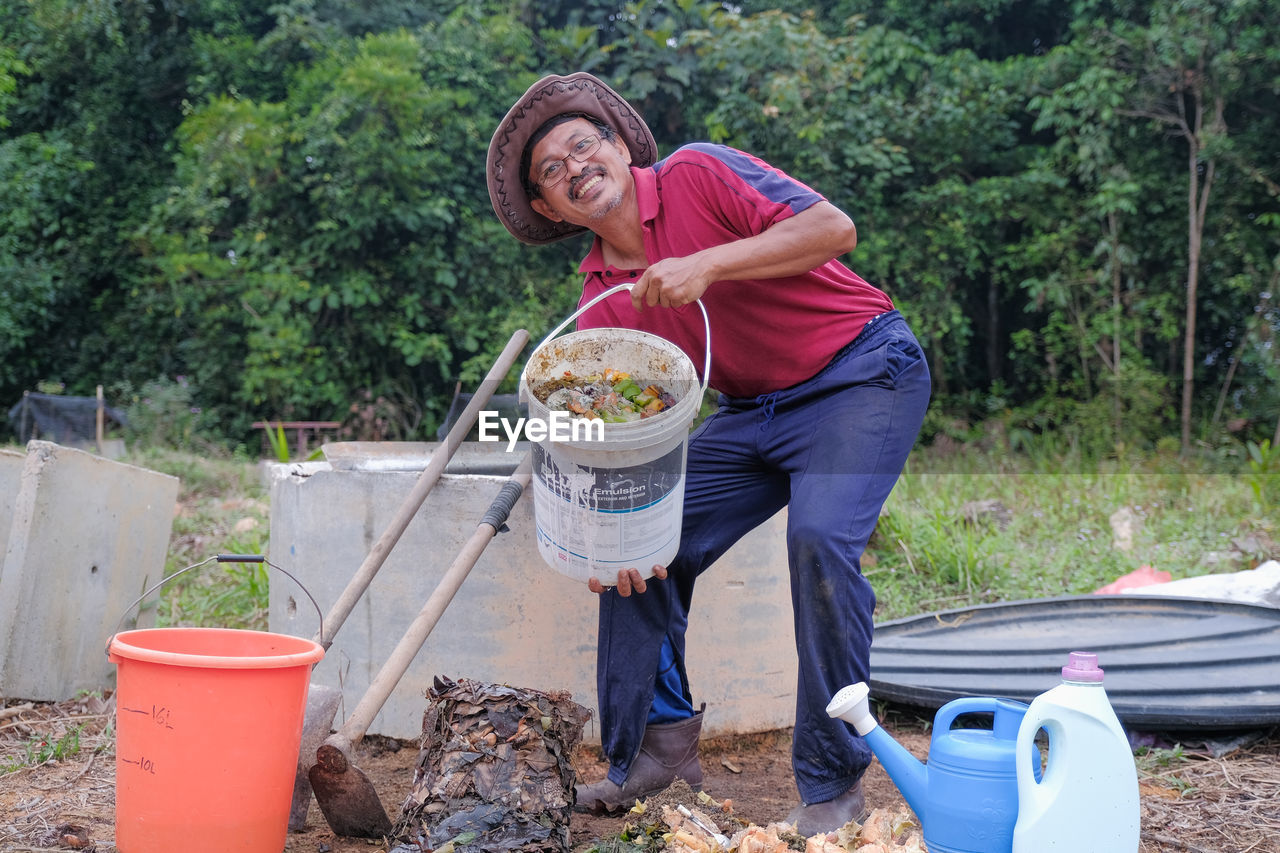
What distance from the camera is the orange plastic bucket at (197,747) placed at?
73.9 inches

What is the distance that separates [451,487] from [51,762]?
1277 mm

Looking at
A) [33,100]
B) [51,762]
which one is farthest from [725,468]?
[33,100]

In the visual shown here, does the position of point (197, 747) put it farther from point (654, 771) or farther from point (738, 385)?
point (738, 385)

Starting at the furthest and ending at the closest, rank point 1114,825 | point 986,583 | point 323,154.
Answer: point 323,154 < point 986,583 < point 1114,825

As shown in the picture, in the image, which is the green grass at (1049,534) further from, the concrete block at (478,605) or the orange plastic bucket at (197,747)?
the orange plastic bucket at (197,747)

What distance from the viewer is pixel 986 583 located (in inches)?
179

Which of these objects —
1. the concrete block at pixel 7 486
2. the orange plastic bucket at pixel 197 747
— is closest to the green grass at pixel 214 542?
the concrete block at pixel 7 486

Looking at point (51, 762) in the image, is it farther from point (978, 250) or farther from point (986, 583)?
point (978, 250)

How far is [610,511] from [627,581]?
0.18m

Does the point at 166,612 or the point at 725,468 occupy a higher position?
the point at 725,468

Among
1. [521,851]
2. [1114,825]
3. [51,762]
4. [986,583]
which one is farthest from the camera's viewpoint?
[986,583]

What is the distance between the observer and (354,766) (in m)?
2.11

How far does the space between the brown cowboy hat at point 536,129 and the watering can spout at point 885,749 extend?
135 cm

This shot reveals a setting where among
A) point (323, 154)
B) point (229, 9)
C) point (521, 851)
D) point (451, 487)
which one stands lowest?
point (521, 851)
